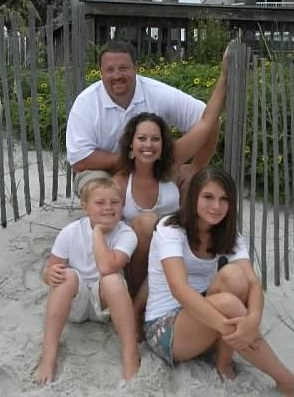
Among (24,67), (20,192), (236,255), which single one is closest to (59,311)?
(236,255)

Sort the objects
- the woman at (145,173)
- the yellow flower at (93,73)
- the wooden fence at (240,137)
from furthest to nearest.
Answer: the yellow flower at (93,73)
the wooden fence at (240,137)
the woman at (145,173)

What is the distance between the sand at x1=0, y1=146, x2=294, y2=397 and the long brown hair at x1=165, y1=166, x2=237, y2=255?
49cm

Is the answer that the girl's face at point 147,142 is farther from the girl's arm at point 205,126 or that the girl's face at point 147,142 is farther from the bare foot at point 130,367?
the bare foot at point 130,367

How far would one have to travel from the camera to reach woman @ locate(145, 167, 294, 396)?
255 centimetres

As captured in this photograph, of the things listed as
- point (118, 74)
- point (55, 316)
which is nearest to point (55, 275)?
point (55, 316)

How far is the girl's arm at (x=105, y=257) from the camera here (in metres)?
2.86

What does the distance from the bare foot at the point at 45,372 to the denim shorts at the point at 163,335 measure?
40cm

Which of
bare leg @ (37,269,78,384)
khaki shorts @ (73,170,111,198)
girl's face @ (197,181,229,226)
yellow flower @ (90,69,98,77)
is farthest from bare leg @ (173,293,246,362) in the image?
yellow flower @ (90,69,98,77)

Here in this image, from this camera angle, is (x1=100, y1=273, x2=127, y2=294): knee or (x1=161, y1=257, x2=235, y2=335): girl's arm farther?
(x1=100, y1=273, x2=127, y2=294): knee

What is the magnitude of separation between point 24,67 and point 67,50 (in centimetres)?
141

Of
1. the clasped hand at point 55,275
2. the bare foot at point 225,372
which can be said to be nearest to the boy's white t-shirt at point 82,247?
the clasped hand at point 55,275

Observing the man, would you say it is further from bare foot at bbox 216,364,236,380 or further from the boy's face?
bare foot at bbox 216,364,236,380

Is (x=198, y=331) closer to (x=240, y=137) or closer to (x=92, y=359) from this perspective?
(x=92, y=359)

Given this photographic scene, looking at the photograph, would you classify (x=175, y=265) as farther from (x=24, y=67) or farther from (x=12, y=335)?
(x=24, y=67)
